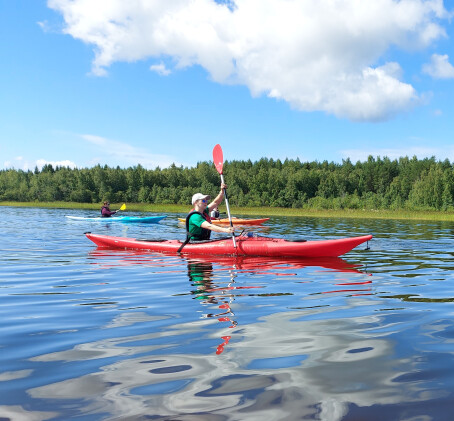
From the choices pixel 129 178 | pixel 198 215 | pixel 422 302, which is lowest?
pixel 422 302

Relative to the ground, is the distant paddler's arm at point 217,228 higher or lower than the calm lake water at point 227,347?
higher

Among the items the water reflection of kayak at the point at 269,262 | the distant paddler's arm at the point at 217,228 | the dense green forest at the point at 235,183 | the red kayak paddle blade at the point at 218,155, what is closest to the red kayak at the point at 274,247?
the water reflection of kayak at the point at 269,262

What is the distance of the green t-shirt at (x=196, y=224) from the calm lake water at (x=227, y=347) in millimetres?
2849

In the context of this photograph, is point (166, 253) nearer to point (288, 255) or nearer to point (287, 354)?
point (288, 255)

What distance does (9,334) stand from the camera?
13.2 ft

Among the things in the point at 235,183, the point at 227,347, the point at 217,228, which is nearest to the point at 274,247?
the point at 217,228

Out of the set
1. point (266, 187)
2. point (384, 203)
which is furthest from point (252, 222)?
point (266, 187)

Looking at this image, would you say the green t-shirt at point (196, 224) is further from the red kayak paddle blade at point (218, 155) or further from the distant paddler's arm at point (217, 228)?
the red kayak paddle blade at point (218, 155)

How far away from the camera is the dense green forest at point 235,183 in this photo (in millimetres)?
84875

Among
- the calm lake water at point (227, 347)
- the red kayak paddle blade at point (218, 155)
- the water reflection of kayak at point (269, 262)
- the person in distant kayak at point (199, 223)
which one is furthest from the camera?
the red kayak paddle blade at point (218, 155)

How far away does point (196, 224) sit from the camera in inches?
402

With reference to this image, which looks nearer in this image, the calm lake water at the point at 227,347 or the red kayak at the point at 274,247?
the calm lake water at the point at 227,347

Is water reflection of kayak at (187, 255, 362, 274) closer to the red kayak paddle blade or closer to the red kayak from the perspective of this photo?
the red kayak

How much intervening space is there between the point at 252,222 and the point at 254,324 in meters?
20.2
